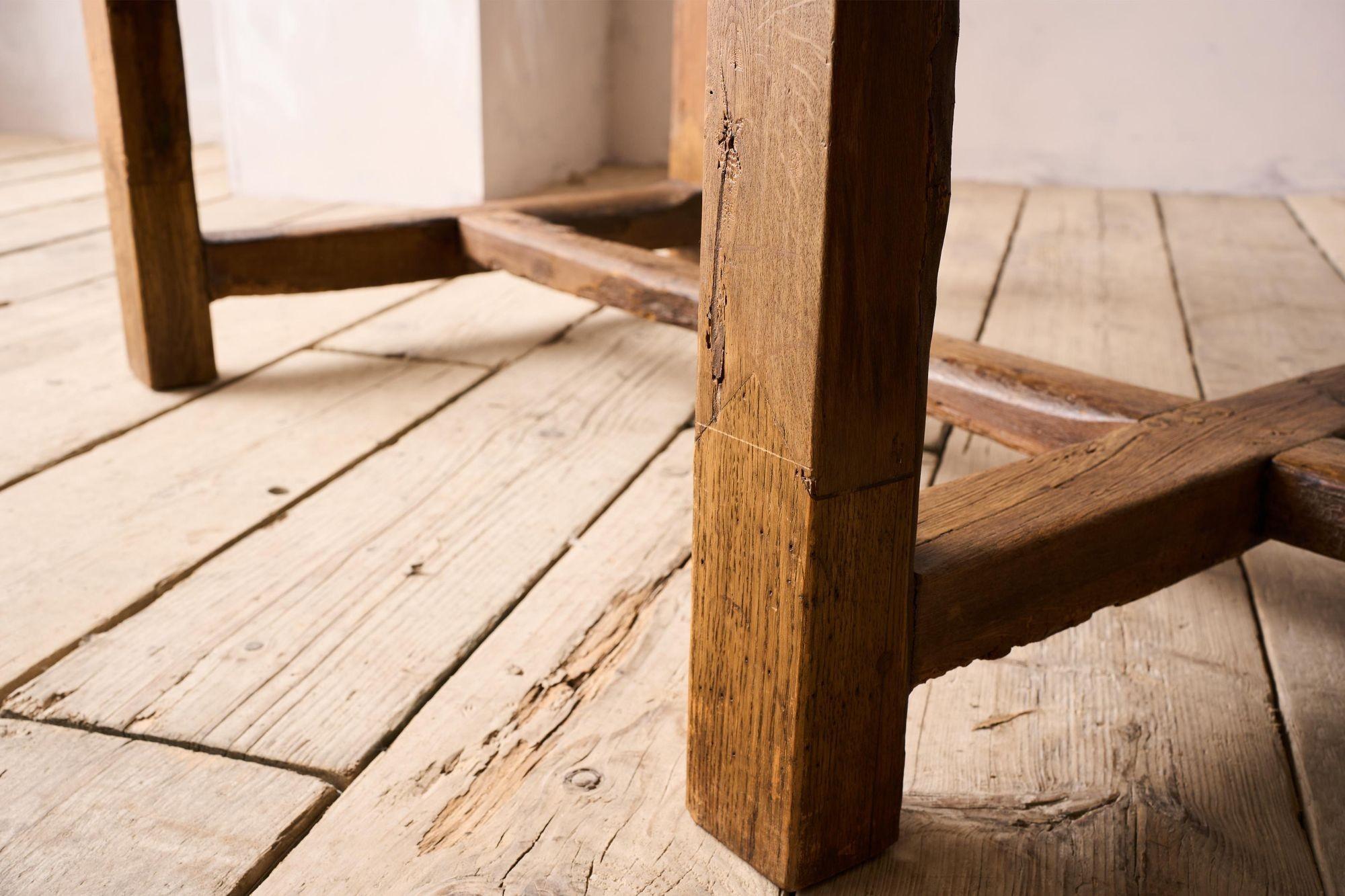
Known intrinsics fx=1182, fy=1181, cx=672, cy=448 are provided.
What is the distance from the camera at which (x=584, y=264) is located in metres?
1.26

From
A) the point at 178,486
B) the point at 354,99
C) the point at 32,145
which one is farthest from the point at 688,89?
the point at 32,145

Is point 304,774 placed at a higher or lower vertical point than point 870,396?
lower

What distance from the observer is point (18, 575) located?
0.85 m

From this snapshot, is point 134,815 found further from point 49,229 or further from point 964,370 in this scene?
point 49,229

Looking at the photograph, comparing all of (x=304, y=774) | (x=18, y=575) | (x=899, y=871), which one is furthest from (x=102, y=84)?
(x=899, y=871)

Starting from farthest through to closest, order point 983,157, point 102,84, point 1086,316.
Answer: point 983,157, point 1086,316, point 102,84

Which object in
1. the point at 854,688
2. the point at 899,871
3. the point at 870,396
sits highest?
the point at 870,396

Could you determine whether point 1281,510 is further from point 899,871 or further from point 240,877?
point 240,877

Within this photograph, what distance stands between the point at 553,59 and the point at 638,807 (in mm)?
2039

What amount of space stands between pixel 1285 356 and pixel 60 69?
298cm

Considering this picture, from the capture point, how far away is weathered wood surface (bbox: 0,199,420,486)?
1.12 m

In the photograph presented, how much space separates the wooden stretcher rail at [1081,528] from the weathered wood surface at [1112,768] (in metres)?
0.10

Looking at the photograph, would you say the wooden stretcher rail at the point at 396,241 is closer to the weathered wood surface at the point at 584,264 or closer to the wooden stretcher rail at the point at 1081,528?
the weathered wood surface at the point at 584,264

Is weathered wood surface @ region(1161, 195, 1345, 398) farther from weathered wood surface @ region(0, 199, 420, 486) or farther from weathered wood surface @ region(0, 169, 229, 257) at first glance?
weathered wood surface @ region(0, 169, 229, 257)
